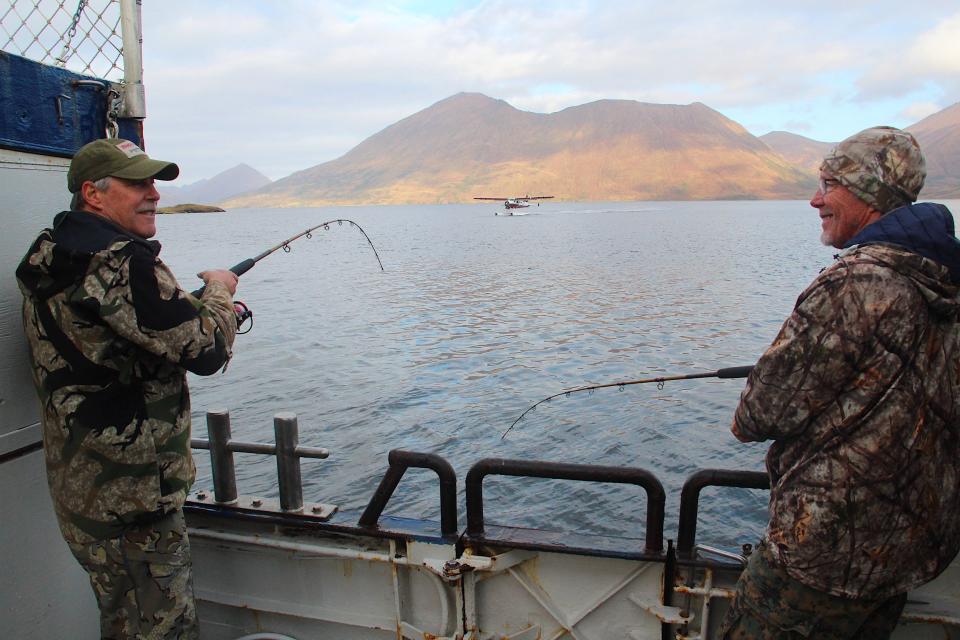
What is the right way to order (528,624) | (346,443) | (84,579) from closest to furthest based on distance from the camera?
(84,579)
(528,624)
(346,443)

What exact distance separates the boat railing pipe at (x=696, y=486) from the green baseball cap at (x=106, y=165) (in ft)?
8.32

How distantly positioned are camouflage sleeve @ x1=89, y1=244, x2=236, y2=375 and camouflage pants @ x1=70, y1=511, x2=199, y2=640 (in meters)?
0.71

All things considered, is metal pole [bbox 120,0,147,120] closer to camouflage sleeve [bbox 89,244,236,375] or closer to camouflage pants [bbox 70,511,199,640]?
camouflage sleeve [bbox 89,244,236,375]

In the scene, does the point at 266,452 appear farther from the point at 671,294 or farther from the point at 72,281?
the point at 671,294

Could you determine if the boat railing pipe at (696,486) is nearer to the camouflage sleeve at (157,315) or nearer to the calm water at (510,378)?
the camouflage sleeve at (157,315)

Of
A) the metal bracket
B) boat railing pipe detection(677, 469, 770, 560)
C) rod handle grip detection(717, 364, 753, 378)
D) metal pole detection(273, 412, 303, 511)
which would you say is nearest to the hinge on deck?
boat railing pipe detection(677, 469, 770, 560)

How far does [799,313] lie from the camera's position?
2.20m

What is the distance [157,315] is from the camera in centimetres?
249

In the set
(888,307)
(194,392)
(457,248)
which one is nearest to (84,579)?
(888,307)

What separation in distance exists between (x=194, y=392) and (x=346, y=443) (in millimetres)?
4884

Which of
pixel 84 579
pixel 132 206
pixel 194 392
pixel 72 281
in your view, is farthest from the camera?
pixel 194 392

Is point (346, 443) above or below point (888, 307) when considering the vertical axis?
below

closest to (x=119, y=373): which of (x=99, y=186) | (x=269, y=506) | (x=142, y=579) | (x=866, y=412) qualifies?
(x=99, y=186)

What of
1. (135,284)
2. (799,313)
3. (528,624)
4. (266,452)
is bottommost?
(528,624)
